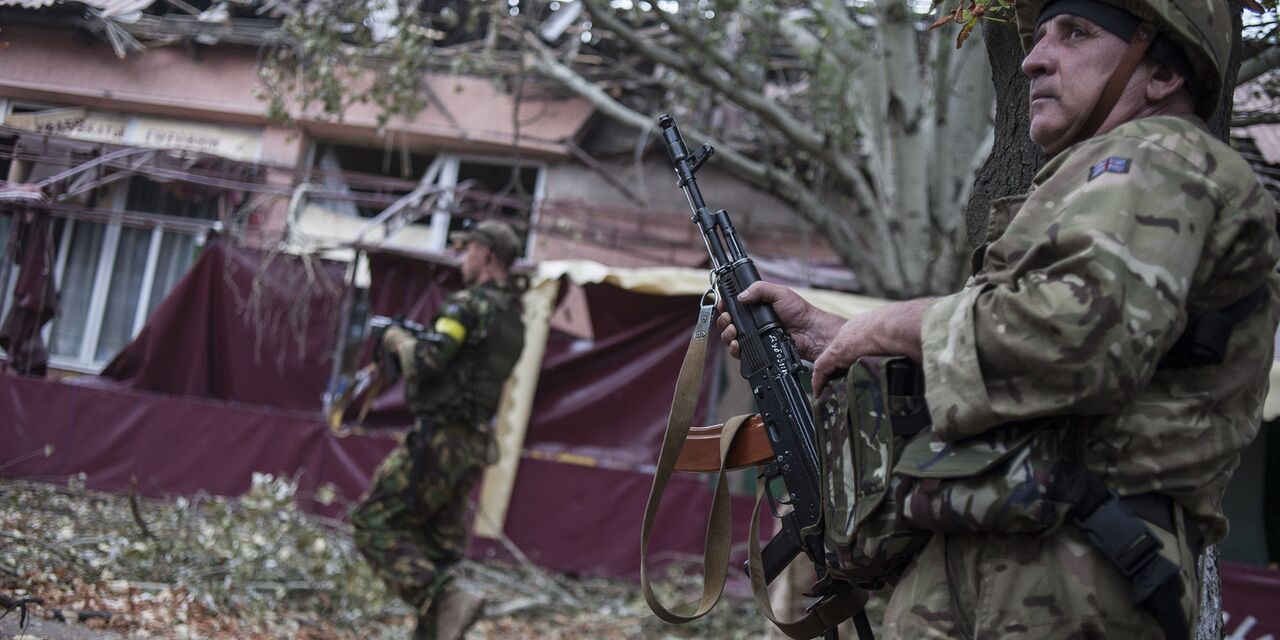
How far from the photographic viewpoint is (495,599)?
22.7 feet

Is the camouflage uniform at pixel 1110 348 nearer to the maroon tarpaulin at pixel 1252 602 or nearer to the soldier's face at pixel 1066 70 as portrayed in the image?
the soldier's face at pixel 1066 70

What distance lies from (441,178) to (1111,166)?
928 cm

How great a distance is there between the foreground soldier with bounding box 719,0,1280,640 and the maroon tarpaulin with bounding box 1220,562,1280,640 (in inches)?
254

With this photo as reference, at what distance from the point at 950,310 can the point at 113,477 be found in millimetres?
7674


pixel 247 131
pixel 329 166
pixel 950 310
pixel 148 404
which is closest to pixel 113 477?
pixel 148 404

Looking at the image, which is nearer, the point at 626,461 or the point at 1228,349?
the point at 1228,349

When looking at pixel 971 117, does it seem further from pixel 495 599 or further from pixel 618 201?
pixel 495 599

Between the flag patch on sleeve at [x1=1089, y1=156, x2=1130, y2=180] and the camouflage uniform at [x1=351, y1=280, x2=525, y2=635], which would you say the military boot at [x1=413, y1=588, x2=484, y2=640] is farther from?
the flag patch on sleeve at [x1=1089, y1=156, x2=1130, y2=180]

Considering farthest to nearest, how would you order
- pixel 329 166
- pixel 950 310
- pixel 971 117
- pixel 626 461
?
pixel 329 166, pixel 626 461, pixel 971 117, pixel 950 310

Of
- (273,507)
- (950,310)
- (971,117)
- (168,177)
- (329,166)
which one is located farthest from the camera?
(329,166)

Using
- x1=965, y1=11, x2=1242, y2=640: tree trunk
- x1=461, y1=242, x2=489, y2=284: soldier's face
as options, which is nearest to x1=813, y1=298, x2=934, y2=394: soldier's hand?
x1=965, y1=11, x2=1242, y2=640: tree trunk

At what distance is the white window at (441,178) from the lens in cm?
939

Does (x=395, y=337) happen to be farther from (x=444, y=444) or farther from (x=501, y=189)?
(x=501, y=189)

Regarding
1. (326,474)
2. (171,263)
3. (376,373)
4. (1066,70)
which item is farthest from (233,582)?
(1066,70)
